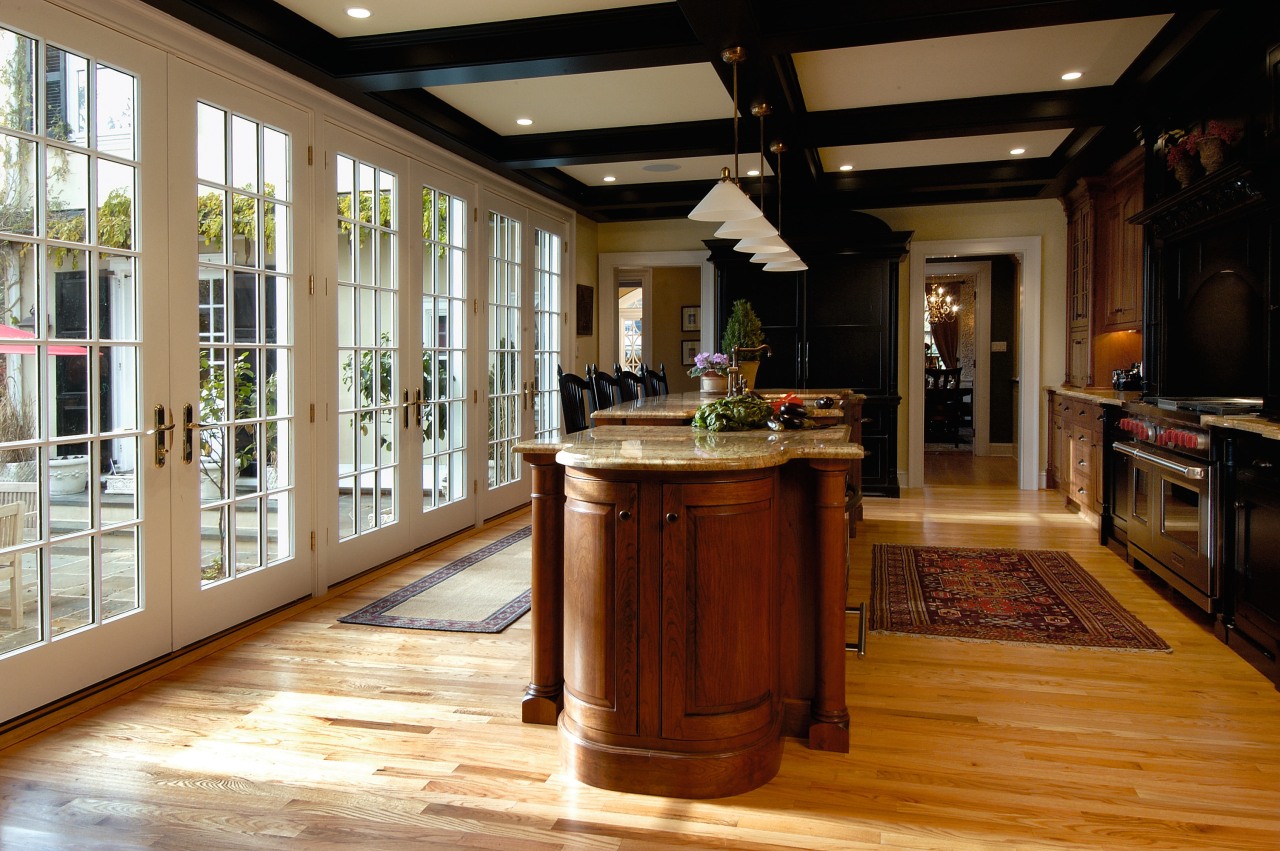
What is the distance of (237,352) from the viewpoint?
3.79 meters

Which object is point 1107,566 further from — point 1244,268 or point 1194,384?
point 1244,268

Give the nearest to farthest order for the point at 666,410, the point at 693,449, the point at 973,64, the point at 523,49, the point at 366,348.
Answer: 1. the point at 693,449
2. the point at 523,49
3. the point at 973,64
4. the point at 666,410
5. the point at 366,348

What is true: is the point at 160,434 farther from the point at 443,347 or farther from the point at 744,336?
the point at 744,336

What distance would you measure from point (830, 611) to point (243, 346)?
266cm

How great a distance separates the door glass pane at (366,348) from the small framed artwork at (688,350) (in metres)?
6.39

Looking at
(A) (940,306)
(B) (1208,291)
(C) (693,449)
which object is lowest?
(C) (693,449)

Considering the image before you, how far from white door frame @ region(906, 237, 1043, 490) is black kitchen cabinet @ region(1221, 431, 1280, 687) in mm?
4381

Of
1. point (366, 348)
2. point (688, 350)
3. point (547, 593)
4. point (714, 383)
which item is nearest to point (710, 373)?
point (714, 383)

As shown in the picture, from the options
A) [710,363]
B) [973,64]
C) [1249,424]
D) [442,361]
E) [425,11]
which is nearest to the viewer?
[1249,424]

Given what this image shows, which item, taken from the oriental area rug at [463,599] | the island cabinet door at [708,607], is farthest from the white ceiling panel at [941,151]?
the island cabinet door at [708,607]

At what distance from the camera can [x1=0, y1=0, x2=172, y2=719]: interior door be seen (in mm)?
2760

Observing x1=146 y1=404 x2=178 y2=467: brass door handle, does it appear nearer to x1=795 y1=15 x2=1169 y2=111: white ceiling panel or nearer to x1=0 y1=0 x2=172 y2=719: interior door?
x1=0 y1=0 x2=172 y2=719: interior door

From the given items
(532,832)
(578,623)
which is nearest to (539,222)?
(578,623)

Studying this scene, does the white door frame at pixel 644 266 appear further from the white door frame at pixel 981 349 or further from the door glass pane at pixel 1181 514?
the door glass pane at pixel 1181 514
